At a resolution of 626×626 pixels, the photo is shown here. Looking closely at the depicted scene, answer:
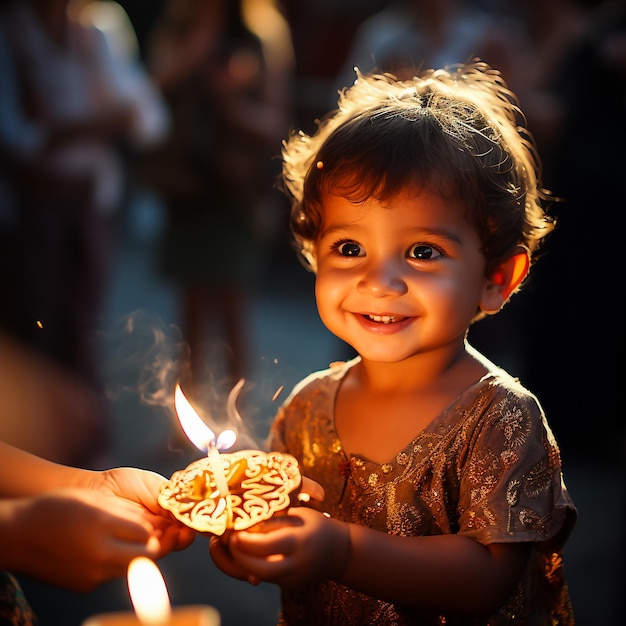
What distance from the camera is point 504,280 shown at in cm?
127

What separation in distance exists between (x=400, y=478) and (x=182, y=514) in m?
0.33

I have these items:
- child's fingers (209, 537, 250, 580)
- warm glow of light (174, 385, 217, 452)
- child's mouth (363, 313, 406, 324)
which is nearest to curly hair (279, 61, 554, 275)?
child's mouth (363, 313, 406, 324)

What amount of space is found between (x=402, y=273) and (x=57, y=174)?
2.14 meters

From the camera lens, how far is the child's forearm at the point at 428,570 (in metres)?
1.05

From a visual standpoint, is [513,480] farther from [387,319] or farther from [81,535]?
[81,535]

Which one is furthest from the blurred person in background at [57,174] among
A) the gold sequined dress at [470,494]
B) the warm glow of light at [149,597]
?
the warm glow of light at [149,597]

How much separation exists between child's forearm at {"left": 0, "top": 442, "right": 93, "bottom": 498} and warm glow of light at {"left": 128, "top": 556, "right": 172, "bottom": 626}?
0.31 m

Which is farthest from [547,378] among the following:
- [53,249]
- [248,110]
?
[53,249]

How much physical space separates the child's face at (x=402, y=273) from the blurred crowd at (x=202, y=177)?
70.8 inches

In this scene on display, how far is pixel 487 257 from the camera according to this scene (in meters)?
1.23

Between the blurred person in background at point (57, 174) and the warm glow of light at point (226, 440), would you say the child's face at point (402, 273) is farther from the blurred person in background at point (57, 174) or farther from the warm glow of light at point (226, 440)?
the blurred person in background at point (57, 174)

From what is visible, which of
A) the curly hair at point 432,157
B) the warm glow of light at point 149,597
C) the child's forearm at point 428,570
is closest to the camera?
the warm glow of light at point 149,597

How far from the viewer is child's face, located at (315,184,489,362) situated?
3.76ft

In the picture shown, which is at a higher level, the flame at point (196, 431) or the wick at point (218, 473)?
the flame at point (196, 431)
